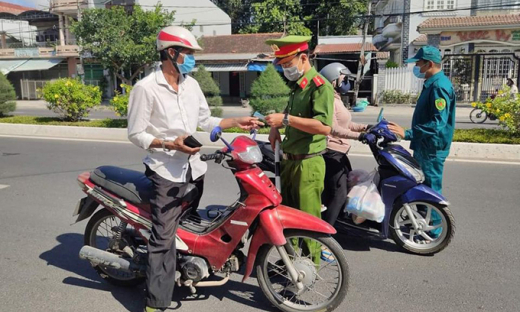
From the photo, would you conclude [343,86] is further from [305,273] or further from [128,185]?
[128,185]

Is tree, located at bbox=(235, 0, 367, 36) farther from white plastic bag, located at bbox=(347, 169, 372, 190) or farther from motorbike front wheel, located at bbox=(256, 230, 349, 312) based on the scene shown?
motorbike front wheel, located at bbox=(256, 230, 349, 312)

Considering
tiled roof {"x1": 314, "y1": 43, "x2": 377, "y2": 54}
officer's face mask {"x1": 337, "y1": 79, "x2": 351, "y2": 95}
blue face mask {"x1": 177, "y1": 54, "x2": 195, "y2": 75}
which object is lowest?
officer's face mask {"x1": 337, "y1": 79, "x2": 351, "y2": 95}

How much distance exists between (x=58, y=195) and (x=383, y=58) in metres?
22.6

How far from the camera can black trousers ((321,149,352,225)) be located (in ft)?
13.0

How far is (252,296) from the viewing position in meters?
3.32

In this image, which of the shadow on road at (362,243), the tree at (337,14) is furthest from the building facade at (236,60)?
the shadow on road at (362,243)

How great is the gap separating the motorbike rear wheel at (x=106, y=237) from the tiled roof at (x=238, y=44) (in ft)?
80.8

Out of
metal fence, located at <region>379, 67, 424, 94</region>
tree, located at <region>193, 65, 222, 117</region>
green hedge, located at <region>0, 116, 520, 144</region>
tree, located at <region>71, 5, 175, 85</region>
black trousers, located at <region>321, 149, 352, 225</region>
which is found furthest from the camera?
tree, located at <region>71, 5, 175, 85</region>

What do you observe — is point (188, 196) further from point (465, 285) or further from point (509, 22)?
point (509, 22)

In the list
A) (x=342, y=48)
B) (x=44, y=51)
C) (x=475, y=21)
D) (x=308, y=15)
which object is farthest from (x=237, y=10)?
(x=475, y=21)

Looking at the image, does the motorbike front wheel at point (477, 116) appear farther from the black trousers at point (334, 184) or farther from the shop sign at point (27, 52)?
the shop sign at point (27, 52)

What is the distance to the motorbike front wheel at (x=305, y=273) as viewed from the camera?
2.93 meters

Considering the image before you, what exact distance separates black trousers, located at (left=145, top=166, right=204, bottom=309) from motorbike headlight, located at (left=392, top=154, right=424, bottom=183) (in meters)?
2.05

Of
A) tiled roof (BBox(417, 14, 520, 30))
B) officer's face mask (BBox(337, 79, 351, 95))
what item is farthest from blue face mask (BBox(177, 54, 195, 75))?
tiled roof (BBox(417, 14, 520, 30))
